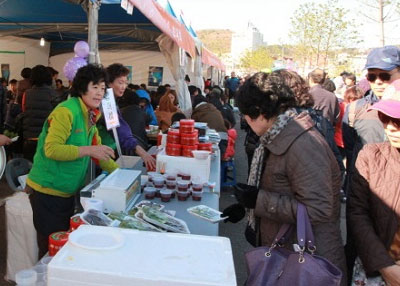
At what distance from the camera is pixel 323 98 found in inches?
211

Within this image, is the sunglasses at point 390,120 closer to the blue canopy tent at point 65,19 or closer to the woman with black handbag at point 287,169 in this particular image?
the woman with black handbag at point 287,169

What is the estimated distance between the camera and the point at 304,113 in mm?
1835

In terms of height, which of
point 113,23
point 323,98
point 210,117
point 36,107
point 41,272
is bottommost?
point 41,272

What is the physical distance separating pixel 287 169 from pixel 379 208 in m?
0.45

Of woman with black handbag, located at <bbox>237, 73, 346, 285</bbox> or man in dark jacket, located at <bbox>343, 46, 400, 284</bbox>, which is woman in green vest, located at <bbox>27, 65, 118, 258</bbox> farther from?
man in dark jacket, located at <bbox>343, 46, 400, 284</bbox>

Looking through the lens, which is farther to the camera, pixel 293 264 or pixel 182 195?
pixel 182 195

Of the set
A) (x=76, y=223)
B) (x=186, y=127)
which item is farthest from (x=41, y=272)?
(x=186, y=127)

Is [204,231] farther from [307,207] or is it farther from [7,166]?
[7,166]

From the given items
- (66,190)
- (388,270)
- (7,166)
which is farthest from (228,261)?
(7,166)

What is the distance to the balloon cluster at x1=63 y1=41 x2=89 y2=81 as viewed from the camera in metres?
3.65

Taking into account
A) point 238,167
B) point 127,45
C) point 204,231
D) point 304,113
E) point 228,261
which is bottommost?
point 238,167

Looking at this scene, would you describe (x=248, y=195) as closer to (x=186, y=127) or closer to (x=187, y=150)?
(x=187, y=150)

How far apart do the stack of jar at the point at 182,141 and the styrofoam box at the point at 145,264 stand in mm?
1674

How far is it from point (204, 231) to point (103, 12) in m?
6.55
